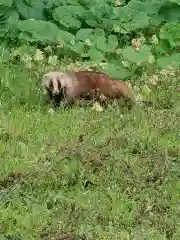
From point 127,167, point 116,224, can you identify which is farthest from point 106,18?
point 116,224

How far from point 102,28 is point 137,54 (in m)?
1.09

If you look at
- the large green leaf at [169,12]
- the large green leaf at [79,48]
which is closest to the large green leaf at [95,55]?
the large green leaf at [79,48]

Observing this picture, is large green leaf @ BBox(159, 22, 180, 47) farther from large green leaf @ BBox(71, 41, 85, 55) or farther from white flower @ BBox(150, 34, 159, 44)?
large green leaf @ BBox(71, 41, 85, 55)

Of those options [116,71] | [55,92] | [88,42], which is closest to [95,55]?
[88,42]

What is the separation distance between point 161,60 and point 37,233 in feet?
12.7

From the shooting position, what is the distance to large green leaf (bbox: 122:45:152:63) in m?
8.12

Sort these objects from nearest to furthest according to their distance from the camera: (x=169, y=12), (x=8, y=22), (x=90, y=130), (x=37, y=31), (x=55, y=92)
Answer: (x=90, y=130) < (x=55, y=92) < (x=37, y=31) < (x=8, y=22) < (x=169, y=12)

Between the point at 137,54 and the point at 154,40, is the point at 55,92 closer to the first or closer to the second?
the point at 137,54

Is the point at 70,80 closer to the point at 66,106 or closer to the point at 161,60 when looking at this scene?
the point at 66,106

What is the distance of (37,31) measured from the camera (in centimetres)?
875

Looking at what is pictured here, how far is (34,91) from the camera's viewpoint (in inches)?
291

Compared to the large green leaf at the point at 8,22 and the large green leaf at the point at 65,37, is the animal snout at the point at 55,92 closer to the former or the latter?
the large green leaf at the point at 65,37

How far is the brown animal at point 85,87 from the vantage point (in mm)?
7379

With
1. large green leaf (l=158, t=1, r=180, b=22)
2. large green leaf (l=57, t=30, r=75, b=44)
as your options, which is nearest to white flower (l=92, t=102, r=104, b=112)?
large green leaf (l=57, t=30, r=75, b=44)
